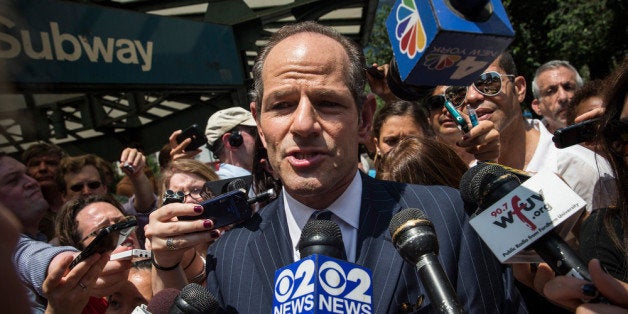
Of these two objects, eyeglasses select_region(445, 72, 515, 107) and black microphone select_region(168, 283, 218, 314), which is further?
eyeglasses select_region(445, 72, 515, 107)

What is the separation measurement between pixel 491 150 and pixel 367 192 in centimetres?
84

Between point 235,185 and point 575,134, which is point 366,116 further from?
point 575,134

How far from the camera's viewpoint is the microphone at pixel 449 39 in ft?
6.47

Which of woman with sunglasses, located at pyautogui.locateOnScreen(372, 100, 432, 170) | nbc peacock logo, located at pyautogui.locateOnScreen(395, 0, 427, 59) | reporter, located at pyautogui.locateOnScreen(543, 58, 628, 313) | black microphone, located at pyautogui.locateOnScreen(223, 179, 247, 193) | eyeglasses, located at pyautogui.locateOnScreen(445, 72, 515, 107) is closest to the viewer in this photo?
reporter, located at pyautogui.locateOnScreen(543, 58, 628, 313)

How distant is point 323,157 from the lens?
1.83m

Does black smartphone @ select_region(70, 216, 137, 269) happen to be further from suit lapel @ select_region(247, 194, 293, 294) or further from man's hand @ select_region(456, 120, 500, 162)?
man's hand @ select_region(456, 120, 500, 162)

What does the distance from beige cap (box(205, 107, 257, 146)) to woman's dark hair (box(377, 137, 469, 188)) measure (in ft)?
5.98

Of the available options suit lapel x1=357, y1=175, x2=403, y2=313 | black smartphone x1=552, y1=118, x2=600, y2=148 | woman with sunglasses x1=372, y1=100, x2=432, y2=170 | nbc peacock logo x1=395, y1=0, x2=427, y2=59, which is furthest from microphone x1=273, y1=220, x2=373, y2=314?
woman with sunglasses x1=372, y1=100, x2=432, y2=170

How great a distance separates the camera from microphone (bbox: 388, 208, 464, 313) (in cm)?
114

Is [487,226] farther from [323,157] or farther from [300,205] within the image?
[300,205]

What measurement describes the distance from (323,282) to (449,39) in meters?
1.11

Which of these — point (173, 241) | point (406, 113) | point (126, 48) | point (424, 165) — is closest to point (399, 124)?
point (406, 113)

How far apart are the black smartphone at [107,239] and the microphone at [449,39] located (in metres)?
1.18

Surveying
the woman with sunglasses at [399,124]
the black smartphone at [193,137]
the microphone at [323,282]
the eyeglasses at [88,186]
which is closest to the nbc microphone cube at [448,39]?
the microphone at [323,282]
